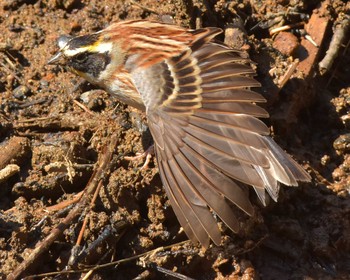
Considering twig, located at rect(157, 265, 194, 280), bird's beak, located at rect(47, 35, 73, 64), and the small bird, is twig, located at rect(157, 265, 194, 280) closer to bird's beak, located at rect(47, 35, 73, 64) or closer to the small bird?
the small bird

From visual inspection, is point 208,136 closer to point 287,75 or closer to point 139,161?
point 139,161

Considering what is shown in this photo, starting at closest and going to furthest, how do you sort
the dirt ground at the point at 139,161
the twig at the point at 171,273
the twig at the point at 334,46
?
1. the twig at the point at 171,273
2. the dirt ground at the point at 139,161
3. the twig at the point at 334,46

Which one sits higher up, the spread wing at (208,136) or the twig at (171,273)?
the spread wing at (208,136)

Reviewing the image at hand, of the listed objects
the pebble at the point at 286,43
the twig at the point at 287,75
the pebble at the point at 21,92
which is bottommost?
the pebble at the point at 21,92

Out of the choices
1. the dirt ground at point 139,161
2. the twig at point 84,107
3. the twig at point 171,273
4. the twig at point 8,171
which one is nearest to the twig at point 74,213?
the dirt ground at point 139,161

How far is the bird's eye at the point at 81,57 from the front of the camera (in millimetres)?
6367

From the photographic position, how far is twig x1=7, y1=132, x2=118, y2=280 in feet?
18.0

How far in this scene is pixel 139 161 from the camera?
6.12 metres

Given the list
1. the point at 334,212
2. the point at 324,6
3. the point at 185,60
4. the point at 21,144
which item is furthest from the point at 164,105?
the point at 324,6

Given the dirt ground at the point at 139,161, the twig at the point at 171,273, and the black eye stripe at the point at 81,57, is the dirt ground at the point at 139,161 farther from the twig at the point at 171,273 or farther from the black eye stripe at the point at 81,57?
the black eye stripe at the point at 81,57

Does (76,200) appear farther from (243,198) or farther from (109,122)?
(243,198)

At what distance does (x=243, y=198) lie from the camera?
514 cm

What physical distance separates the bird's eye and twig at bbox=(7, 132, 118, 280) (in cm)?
65

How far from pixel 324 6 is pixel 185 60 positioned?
69.9 inches
